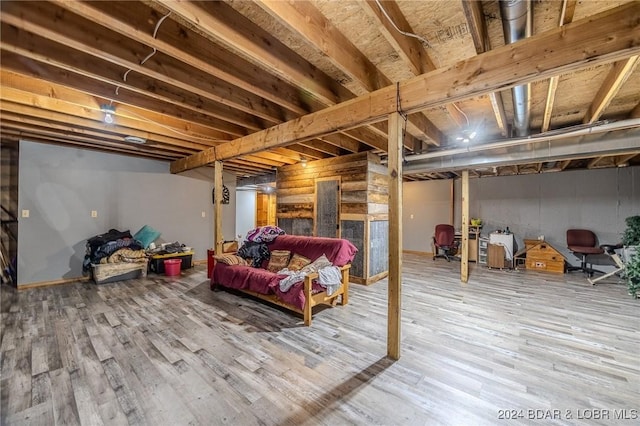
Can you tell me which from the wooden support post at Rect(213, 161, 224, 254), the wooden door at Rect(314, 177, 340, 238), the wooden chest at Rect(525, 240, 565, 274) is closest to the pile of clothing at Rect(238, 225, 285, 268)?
the wooden support post at Rect(213, 161, 224, 254)

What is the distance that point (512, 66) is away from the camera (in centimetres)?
172

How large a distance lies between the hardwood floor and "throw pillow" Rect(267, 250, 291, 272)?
60 cm

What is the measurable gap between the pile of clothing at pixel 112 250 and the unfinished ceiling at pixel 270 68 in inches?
73.7

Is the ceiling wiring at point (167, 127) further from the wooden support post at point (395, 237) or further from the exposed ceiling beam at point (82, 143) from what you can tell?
the wooden support post at point (395, 237)

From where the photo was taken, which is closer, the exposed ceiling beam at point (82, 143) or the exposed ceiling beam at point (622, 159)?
the exposed ceiling beam at point (82, 143)

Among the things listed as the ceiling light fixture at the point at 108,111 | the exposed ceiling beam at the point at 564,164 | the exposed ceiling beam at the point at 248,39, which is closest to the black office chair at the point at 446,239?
the exposed ceiling beam at the point at 564,164

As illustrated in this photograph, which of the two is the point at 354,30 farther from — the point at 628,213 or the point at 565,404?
the point at 628,213

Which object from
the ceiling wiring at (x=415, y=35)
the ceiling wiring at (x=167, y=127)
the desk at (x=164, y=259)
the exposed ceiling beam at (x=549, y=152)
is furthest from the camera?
the desk at (x=164, y=259)

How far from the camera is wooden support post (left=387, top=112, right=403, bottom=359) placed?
88.6 inches

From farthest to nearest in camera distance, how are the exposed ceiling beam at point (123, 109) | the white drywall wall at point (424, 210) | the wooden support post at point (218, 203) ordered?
the white drywall wall at point (424, 210) → the wooden support post at point (218, 203) → the exposed ceiling beam at point (123, 109)

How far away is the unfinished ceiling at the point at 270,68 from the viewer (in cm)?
164

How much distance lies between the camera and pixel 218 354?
2.26m

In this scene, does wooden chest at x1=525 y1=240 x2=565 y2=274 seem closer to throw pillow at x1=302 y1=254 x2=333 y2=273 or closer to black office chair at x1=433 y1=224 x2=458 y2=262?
black office chair at x1=433 y1=224 x2=458 y2=262

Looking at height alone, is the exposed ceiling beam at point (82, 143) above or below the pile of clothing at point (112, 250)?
above
